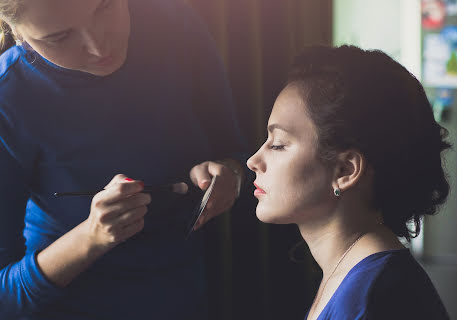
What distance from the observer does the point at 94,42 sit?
87cm

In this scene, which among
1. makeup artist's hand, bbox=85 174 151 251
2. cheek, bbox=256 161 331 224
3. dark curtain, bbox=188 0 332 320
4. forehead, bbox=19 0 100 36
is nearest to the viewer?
forehead, bbox=19 0 100 36

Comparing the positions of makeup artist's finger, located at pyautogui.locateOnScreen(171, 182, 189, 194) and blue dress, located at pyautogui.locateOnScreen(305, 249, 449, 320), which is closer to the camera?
blue dress, located at pyautogui.locateOnScreen(305, 249, 449, 320)

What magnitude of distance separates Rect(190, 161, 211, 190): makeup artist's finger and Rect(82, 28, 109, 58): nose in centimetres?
34

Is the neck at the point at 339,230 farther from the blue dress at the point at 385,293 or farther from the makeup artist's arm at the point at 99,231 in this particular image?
the makeup artist's arm at the point at 99,231

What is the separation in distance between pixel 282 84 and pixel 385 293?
125 cm

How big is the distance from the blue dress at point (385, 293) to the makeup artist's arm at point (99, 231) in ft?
1.37

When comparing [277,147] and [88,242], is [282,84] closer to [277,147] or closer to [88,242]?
[277,147]

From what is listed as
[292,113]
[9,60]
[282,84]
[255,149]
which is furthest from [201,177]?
[282,84]

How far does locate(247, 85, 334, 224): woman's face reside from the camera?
1005 millimetres

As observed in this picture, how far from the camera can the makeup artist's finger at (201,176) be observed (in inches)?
41.2

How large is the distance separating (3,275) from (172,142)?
1.55 feet

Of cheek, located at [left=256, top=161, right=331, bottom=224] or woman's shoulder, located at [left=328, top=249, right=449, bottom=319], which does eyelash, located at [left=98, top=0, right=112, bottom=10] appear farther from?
woman's shoulder, located at [left=328, top=249, right=449, bottom=319]

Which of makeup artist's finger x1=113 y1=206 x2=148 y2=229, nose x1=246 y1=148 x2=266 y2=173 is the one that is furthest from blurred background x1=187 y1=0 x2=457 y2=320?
makeup artist's finger x1=113 y1=206 x2=148 y2=229

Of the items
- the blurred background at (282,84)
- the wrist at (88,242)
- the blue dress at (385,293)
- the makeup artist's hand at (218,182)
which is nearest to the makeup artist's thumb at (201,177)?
the makeup artist's hand at (218,182)
